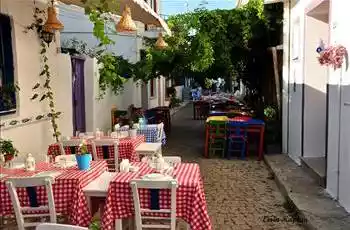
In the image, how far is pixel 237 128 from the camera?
10047mm

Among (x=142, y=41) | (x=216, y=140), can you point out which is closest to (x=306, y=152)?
(x=216, y=140)

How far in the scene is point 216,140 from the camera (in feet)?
34.3

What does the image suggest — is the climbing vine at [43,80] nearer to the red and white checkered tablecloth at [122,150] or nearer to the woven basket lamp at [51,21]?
the woven basket lamp at [51,21]

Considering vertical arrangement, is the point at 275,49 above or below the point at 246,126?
above

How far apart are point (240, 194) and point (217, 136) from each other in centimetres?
319

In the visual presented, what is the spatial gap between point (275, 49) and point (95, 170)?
24.2 feet

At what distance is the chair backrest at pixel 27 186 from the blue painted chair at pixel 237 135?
647cm

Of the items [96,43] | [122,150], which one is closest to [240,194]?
[122,150]

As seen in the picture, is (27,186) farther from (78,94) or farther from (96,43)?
(96,43)

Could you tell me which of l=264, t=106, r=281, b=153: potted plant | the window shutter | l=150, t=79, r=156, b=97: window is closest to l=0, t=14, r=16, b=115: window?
the window shutter

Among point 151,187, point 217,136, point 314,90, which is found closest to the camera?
point 151,187

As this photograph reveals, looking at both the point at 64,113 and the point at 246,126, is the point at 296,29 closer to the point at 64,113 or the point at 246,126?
the point at 246,126

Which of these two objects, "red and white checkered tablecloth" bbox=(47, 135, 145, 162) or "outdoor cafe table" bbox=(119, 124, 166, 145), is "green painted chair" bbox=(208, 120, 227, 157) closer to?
"outdoor cafe table" bbox=(119, 124, 166, 145)

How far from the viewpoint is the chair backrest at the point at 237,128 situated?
1002cm
